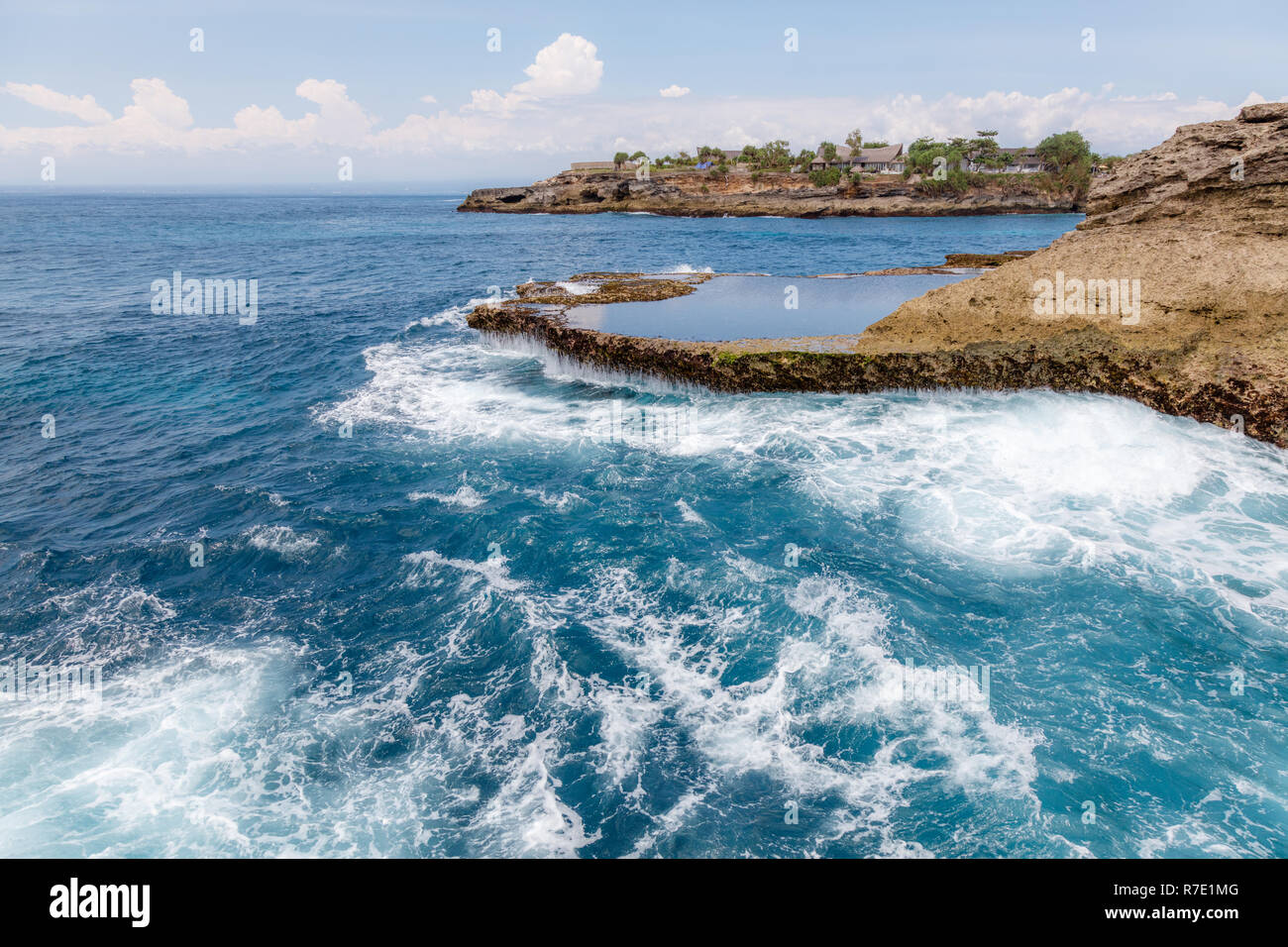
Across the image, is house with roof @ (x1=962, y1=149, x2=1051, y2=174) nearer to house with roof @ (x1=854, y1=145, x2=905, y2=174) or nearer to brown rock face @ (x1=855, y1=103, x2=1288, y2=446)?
house with roof @ (x1=854, y1=145, x2=905, y2=174)

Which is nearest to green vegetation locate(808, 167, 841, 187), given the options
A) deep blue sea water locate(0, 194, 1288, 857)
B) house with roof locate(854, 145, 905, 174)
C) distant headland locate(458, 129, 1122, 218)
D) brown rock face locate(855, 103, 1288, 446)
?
distant headland locate(458, 129, 1122, 218)

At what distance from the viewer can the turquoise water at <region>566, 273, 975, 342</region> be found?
1431 inches

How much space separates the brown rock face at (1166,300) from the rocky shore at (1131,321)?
6cm

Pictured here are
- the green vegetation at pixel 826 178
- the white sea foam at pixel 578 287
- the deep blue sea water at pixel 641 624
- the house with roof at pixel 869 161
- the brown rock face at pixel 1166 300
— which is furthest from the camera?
the house with roof at pixel 869 161

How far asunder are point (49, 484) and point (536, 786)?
2525 cm

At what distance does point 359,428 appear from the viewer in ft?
101

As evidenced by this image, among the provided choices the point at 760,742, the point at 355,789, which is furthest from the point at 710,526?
the point at 355,789

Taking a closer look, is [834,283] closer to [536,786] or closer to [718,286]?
[718,286]

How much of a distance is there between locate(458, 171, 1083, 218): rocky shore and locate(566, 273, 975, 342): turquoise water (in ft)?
338

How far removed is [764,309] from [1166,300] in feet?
65.3

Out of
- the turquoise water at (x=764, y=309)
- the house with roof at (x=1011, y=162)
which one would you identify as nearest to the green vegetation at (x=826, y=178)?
the house with roof at (x=1011, y=162)

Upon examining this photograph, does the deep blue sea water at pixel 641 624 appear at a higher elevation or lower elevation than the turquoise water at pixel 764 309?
lower

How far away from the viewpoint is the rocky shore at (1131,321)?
26.6 m

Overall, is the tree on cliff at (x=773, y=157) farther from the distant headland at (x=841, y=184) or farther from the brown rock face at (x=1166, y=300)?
the brown rock face at (x=1166, y=300)
